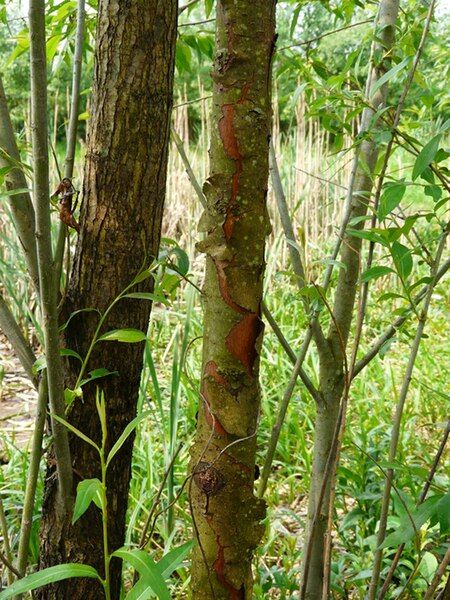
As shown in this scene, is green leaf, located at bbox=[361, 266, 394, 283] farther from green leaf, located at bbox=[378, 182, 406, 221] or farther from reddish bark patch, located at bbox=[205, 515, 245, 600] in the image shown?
reddish bark patch, located at bbox=[205, 515, 245, 600]

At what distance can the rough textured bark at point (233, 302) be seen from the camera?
732 millimetres

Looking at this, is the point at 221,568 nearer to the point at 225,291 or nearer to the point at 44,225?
the point at 225,291

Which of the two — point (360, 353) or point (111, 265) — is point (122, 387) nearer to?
point (111, 265)

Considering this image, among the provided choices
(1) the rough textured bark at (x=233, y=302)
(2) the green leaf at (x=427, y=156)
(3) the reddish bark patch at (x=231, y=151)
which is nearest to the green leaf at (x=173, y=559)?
(1) the rough textured bark at (x=233, y=302)

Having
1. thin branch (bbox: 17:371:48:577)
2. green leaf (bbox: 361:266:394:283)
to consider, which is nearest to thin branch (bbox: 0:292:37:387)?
thin branch (bbox: 17:371:48:577)

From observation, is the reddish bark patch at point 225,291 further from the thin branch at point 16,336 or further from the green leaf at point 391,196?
the thin branch at point 16,336

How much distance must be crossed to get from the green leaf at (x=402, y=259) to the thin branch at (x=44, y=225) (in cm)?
45

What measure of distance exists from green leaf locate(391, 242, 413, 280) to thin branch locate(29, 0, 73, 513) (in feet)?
1.47

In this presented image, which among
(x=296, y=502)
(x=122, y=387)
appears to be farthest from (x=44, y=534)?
(x=296, y=502)

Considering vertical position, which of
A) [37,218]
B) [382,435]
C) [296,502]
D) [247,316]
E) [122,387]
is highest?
[37,218]

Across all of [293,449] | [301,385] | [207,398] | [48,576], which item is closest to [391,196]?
[207,398]

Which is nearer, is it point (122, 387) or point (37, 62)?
point (37, 62)

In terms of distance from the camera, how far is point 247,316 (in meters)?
0.76

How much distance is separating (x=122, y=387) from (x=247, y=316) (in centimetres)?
37
